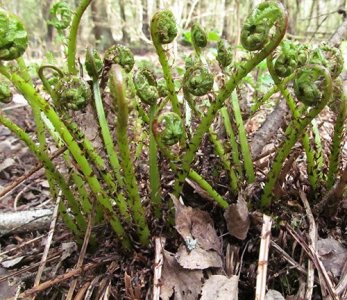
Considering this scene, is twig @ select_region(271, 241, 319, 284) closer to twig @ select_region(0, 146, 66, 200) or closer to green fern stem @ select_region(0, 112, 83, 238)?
green fern stem @ select_region(0, 112, 83, 238)

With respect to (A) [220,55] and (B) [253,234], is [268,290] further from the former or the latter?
(A) [220,55]

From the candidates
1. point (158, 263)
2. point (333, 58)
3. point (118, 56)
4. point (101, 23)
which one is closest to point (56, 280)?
point (158, 263)

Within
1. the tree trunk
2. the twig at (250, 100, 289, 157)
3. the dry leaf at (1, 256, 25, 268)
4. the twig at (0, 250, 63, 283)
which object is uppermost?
the twig at (250, 100, 289, 157)

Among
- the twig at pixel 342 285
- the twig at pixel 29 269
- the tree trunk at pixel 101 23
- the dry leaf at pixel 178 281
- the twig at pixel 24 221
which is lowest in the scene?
the tree trunk at pixel 101 23

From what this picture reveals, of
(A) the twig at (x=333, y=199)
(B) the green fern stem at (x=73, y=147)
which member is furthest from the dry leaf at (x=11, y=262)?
(A) the twig at (x=333, y=199)

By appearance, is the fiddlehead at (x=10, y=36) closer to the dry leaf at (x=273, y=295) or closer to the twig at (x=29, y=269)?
the twig at (x=29, y=269)

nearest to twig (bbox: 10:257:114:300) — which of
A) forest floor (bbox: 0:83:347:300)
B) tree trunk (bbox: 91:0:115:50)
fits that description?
forest floor (bbox: 0:83:347:300)
